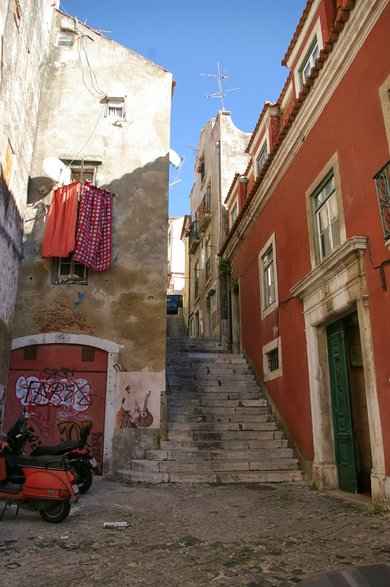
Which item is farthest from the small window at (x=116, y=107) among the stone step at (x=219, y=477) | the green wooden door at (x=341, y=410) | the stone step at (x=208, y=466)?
the stone step at (x=219, y=477)

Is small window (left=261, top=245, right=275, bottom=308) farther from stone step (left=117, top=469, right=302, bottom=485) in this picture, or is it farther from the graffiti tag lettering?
the graffiti tag lettering

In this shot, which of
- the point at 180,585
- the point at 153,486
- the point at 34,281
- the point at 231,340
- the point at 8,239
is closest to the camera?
the point at 180,585

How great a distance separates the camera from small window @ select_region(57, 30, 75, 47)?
482 inches

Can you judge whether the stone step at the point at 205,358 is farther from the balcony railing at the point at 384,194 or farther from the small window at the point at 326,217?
the balcony railing at the point at 384,194

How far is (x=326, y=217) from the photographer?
27.3 feet

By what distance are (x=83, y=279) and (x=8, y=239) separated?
1.85m

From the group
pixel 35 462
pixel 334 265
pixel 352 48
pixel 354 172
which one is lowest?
pixel 35 462

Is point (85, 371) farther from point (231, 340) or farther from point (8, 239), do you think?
point (231, 340)

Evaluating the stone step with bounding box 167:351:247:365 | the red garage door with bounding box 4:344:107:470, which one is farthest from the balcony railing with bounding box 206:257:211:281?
the red garage door with bounding box 4:344:107:470

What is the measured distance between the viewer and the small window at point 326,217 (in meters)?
7.93

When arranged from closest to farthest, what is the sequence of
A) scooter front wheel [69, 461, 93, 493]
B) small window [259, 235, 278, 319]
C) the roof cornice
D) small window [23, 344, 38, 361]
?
the roof cornice
scooter front wheel [69, 461, 93, 493]
small window [23, 344, 38, 361]
small window [259, 235, 278, 319]

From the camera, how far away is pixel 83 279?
1045 cm

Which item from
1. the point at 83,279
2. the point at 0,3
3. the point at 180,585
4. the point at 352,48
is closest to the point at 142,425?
the point at 83,279

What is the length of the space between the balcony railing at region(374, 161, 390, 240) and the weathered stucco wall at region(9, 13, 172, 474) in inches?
215
